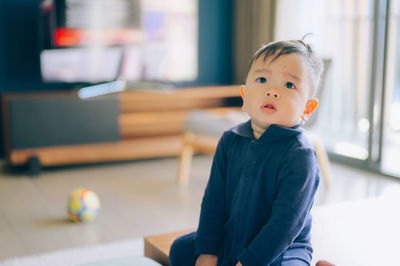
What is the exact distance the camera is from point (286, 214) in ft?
3.68

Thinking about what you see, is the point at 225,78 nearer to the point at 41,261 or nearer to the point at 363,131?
the point at 363,131

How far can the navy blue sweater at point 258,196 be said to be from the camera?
1.13 m

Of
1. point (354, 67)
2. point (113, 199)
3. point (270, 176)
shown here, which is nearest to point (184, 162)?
point (113, 199)

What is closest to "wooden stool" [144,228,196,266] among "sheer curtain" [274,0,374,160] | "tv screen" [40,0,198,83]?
"sheer curtain" [274,0,374,160]

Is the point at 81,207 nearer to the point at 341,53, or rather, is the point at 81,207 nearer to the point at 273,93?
the point at 273,93

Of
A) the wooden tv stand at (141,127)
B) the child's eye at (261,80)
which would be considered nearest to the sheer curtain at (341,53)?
the wooden tv stand at (141,127)

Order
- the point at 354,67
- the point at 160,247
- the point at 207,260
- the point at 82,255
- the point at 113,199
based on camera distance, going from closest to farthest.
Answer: the point at 207,260, the point at 160,247, the point at 82,255, the point at 113,199, the point at 354,67

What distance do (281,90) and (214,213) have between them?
1.16 feet

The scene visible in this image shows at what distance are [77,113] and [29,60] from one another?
29.9 inches

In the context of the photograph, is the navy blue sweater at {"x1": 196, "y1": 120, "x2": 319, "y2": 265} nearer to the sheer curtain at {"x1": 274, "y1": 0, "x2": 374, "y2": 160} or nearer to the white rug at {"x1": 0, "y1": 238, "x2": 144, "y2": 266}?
the white rug at {"x1": 0, "y1": 238, "x2": 144, "y2": 266}

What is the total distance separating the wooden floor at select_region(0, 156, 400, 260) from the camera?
237 cm

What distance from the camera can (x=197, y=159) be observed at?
159 inches

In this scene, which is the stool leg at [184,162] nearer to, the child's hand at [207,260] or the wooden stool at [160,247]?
the wooden stool at [160,247]

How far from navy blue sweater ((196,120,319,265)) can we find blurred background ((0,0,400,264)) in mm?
1564
